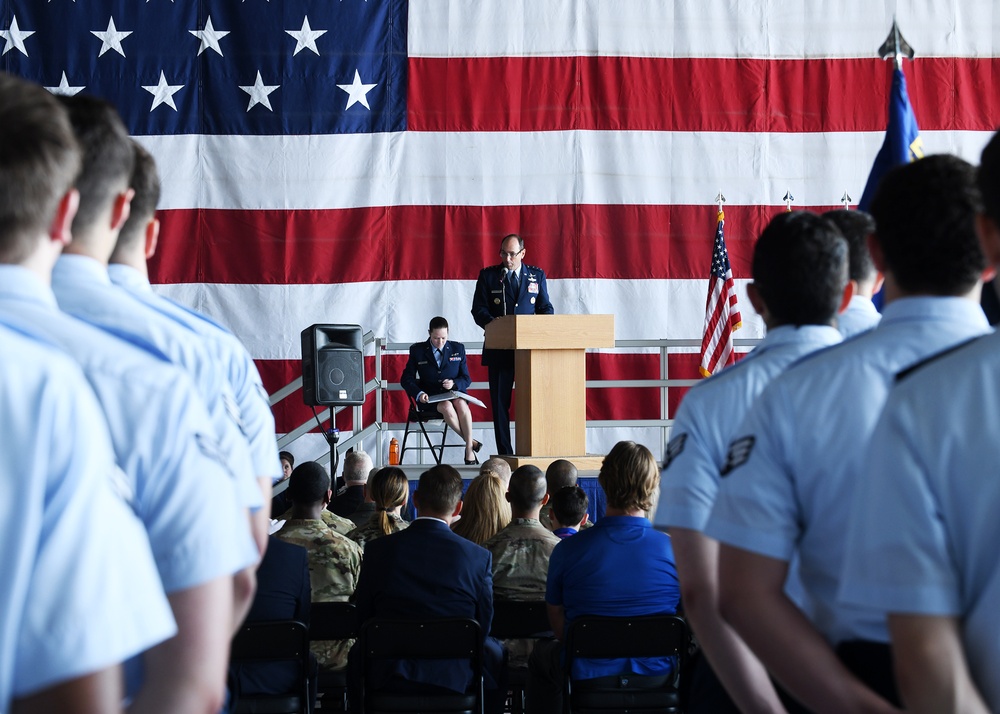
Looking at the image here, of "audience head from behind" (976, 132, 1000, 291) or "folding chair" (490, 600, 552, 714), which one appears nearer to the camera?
"audience head from behind" (976, 132, 1000, 291)

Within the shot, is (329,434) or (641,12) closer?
(329,434)

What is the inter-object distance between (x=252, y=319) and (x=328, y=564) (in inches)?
236

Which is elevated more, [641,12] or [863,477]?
[641,12]

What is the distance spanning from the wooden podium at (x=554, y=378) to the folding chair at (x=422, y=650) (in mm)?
3650

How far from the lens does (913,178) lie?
129 centimetres

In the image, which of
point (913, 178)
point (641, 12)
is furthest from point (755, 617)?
point (641, 12)

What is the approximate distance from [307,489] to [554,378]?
3.41 metres

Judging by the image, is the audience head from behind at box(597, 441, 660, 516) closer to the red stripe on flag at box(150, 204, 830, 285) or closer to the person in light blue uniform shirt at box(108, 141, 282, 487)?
the person in light blue uniform shirt at box(108, 141, 282, 487)

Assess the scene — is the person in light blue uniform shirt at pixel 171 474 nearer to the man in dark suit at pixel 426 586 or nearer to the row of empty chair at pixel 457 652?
the row of empty chair at pixel 457 652

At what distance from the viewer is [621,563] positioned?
3355mm

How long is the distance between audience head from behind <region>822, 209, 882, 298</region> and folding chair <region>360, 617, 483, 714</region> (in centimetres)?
176

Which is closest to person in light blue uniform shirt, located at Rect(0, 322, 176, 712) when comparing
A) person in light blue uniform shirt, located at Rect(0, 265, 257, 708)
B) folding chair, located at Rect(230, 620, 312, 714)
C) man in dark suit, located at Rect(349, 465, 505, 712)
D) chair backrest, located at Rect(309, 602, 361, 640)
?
person in light blue uniform shirt, located at Rect(0, 265, 257, 708)

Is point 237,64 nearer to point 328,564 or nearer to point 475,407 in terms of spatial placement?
point 475,407

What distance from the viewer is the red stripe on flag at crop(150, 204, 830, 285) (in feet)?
31.6
